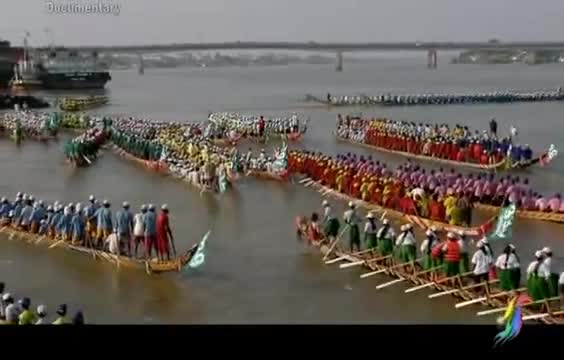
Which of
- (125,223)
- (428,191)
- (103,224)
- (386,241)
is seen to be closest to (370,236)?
(386,241)

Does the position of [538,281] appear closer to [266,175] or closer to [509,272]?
[509,272]

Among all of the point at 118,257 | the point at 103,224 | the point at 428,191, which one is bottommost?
the point at 118,257

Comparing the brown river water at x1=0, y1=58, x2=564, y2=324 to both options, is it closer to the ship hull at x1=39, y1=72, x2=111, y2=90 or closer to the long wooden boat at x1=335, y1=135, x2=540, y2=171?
the long wooden boat at x1=335, y1=135, x2=540, y2=171

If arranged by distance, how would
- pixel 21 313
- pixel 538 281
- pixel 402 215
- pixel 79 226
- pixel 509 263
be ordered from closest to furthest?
pixel 21 313 < pixel 538 281 < pixel 509 263 < pixel 79 226 < pixel 402 215

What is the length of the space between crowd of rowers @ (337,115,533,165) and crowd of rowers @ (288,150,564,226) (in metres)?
2.63

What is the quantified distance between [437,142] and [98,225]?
6962 mm

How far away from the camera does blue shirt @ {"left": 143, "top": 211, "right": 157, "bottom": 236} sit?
20.6 feet

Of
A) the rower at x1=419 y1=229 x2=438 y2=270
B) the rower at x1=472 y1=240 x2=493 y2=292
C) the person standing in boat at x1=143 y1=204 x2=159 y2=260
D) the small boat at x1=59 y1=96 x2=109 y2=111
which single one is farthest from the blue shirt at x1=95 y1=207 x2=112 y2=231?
the small boat at x1=59 y1=96 x2=109 y2=111

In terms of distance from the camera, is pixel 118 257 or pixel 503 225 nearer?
pixel 118 257

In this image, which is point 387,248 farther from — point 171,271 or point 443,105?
point 443,105

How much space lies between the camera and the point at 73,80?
35.2 metres

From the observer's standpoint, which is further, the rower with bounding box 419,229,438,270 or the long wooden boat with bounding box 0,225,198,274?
the long wooden boat with bounding box 0,225,198,274
